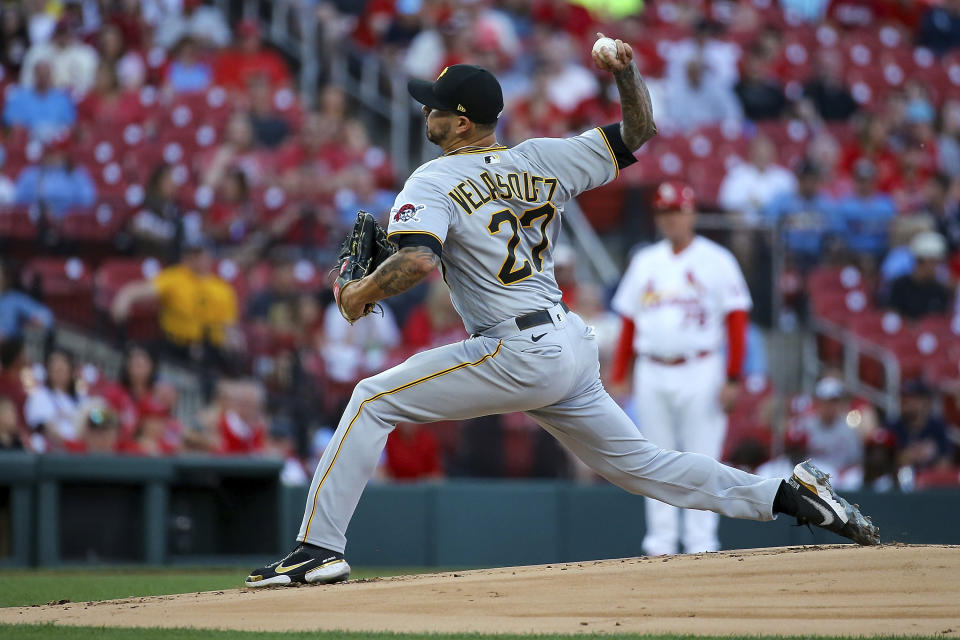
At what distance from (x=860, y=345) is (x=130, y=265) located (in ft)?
20.0

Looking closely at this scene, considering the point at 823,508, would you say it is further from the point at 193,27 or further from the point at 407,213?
the point at 193,27

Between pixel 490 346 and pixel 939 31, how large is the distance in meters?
14.8

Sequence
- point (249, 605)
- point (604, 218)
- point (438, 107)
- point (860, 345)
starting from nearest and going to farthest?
point (249, 605)
point (438, 107)
point (860, 345)
point (604, 218)

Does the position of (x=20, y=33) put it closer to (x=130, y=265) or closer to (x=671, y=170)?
(x=130, y=265)

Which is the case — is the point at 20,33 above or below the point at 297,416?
above

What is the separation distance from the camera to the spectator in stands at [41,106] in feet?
42.8

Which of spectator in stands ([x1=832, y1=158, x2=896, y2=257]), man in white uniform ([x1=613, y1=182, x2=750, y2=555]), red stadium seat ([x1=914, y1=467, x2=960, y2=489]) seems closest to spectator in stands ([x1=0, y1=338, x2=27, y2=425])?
man in white uniform ([x1=613, y1=182, x2=750, y2=555])

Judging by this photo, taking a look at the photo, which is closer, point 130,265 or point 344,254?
point 344,254

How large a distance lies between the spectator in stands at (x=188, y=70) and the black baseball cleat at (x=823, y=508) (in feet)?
31.3

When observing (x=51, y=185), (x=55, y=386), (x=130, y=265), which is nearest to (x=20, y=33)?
(x=51, y=185)

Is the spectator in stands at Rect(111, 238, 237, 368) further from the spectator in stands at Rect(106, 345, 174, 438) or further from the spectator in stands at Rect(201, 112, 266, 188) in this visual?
the spectator in stands at Rect(201, 112, 266, 188)

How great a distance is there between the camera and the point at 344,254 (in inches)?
196

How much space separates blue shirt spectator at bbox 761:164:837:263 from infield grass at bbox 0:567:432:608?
5302 millimetres

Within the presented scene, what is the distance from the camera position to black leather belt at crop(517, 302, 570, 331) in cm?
501
